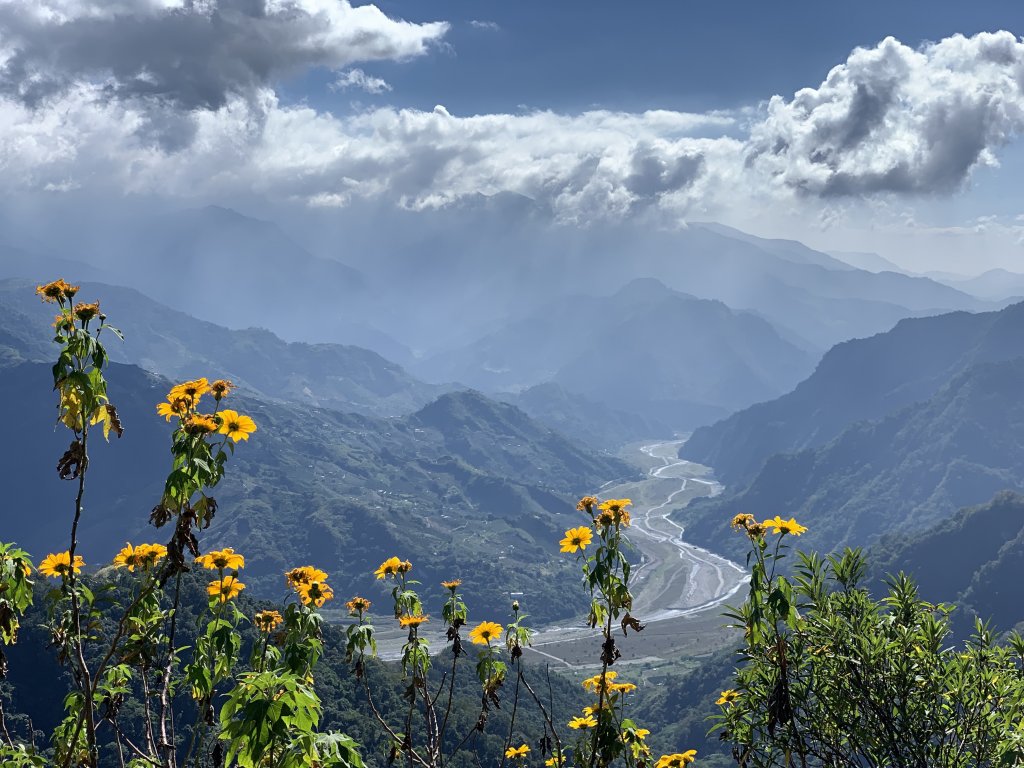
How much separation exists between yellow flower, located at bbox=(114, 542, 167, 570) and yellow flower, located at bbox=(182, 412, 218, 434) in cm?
293

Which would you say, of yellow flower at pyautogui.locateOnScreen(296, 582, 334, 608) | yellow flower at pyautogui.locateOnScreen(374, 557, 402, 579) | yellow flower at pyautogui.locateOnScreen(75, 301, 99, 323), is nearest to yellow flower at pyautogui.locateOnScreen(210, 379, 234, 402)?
yellow flower at pyautogui.locateOnScreen(75, 301, 99, 323)

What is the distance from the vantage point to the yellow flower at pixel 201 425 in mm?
8391

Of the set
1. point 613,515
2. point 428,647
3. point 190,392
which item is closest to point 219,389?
point 190,392

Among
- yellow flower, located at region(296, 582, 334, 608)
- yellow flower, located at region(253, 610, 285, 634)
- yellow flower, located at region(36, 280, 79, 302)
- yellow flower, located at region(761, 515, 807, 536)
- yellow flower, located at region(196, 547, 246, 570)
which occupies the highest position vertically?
yellow flower, located at region(36, 280, 79, 302)

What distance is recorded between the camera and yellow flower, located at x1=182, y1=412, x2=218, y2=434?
8.39 meters

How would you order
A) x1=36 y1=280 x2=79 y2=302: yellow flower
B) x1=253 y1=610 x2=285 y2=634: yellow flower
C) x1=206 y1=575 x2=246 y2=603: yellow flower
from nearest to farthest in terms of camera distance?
x1=36 y1=280 x2=79 y2=302: yellow flower, x1=206 y1=575 x2=246 y2=603: yellow flower, x1=253 y1=610 x2=285 y2=634: yellow flower

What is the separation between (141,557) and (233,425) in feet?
10.7

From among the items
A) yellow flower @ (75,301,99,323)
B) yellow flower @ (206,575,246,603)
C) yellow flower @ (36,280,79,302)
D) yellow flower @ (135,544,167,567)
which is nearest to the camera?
yellow flower @ (75,301,99,323)

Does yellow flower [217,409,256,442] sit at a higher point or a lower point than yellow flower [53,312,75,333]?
lower

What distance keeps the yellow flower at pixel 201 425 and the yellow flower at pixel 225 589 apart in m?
2.72

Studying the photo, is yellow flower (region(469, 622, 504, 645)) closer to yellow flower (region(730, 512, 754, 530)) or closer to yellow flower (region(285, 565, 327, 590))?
yellow flower (region(285, 565, 327, 590))

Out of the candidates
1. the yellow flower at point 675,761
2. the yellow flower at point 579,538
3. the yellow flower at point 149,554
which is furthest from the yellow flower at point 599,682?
the yellow flower at point 149,554

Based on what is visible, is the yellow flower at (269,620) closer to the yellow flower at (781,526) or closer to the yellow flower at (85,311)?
the yellow flower at (85,311)

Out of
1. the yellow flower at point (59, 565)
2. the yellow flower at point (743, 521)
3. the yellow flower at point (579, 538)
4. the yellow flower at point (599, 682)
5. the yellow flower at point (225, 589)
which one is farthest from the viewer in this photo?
the yellow flower at point (743, 521)
